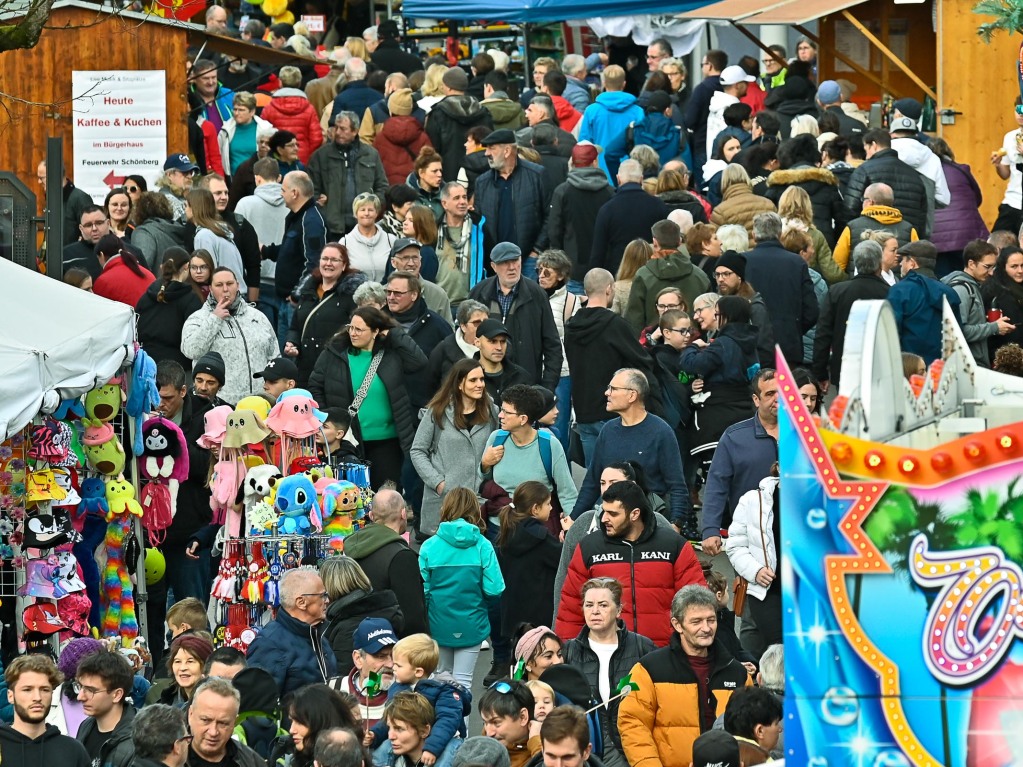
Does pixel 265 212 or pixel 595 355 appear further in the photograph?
pixel 265 212

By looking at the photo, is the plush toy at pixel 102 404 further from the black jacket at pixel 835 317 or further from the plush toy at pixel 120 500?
the black jacket at pixel 835 317

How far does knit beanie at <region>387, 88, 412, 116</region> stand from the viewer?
811 inches

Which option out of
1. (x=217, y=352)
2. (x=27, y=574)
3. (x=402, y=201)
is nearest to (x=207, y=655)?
(x=27, y=574)

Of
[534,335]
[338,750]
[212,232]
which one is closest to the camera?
[338,750]

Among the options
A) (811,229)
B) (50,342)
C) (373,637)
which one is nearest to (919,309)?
(811,229)

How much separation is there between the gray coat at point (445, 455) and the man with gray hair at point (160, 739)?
500 cm

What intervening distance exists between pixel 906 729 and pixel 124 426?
752 centimetres

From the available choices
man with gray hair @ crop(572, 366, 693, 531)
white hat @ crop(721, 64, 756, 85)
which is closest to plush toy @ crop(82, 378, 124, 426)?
man with gray hair @ crop(572, 366, 693, 531)

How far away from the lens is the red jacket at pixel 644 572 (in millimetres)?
11367

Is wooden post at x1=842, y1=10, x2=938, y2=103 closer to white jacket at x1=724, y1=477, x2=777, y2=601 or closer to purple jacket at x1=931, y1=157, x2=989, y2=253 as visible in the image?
purple jacket at x1=931, y1=157, x2=989, y2=253

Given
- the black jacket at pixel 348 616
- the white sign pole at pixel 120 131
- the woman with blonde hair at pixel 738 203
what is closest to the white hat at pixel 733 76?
the woman with blonde hair at pixel 738 203

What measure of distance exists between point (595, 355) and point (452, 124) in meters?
6.24

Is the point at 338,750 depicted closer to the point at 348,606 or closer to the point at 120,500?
the point at 348,606

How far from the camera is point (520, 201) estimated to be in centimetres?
1839
